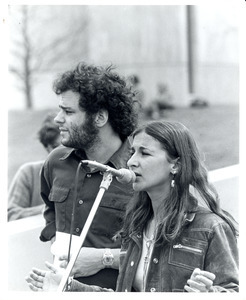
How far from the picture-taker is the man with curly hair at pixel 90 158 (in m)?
3.31

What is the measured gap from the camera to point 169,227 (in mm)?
2857

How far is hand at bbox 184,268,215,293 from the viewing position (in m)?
2.54

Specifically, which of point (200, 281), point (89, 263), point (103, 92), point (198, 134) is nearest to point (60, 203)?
point (89, 263)

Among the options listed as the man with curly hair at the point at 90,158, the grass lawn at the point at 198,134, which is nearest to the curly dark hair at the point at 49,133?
the grass lawn at the point at 198,134

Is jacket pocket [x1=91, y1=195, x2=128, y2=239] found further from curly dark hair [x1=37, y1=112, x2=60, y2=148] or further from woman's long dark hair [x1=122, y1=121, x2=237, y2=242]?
curly dark hair [x1=37, y1=112, x2=60, y2=148]

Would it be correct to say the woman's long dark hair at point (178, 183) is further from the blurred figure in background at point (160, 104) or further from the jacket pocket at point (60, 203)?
the blurred figure in background at point (160, 104)

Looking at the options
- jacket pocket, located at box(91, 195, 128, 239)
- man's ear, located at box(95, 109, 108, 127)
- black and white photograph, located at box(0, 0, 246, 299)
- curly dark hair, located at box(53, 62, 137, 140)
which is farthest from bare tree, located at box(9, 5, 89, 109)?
jacket pocket, located at box(91, 195, 128, 239)

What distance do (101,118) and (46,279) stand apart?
968 mm

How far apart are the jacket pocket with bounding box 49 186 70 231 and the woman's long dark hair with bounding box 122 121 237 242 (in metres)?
0.55

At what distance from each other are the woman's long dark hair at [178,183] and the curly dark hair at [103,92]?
518 millimetres
